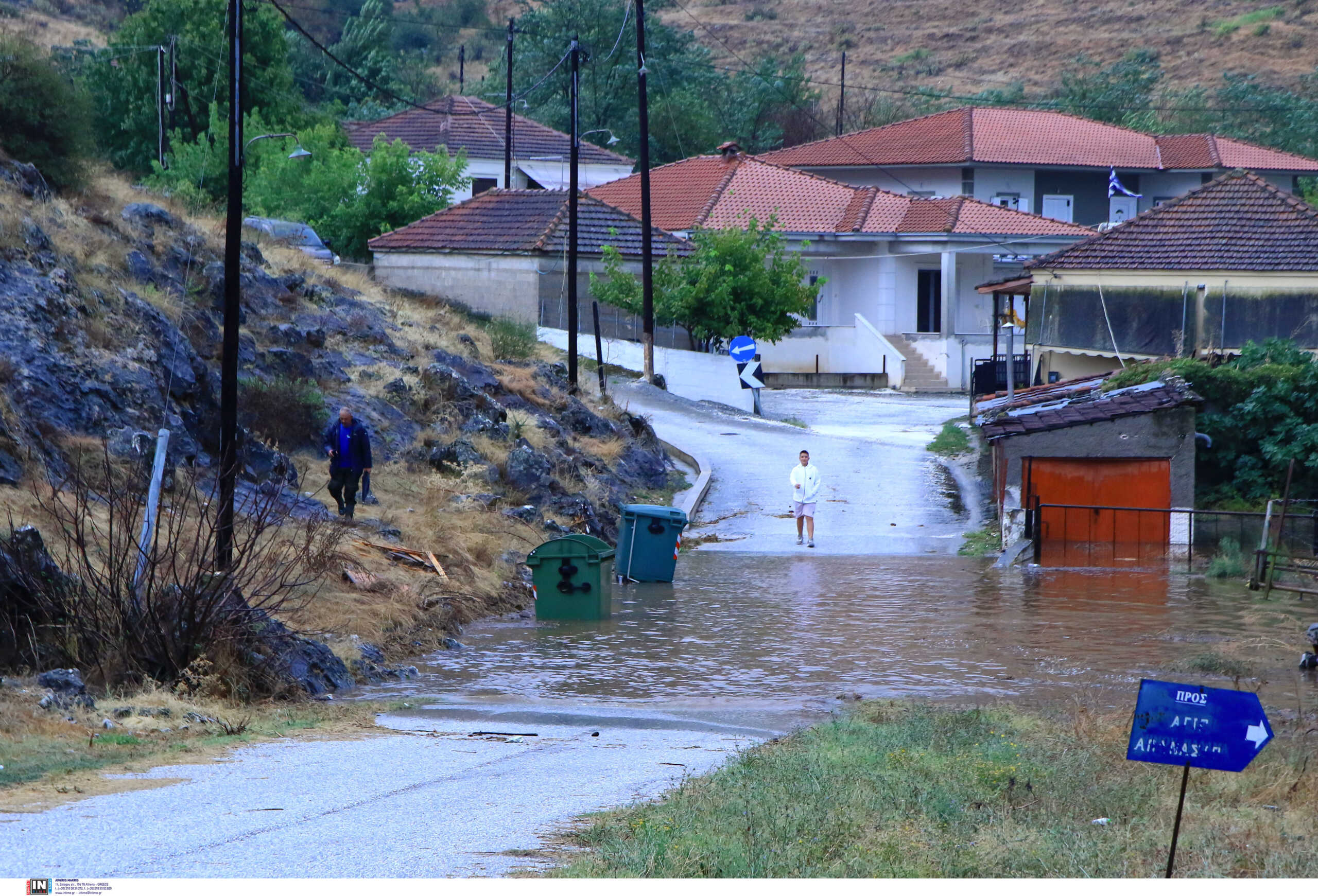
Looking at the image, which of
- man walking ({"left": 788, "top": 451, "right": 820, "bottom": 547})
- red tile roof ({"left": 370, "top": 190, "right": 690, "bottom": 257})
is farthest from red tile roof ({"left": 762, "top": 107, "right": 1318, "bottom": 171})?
man walking ({"left": 788, "top": 451, "right": 820, "bottom": 547})

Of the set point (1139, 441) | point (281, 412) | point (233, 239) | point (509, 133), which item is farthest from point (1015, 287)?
point (509, 133)

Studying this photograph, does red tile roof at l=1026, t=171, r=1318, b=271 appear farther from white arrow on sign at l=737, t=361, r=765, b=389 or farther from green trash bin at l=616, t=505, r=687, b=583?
green trash bin at l=616, t=505, r=687, b=583

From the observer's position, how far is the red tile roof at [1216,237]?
2956 cm

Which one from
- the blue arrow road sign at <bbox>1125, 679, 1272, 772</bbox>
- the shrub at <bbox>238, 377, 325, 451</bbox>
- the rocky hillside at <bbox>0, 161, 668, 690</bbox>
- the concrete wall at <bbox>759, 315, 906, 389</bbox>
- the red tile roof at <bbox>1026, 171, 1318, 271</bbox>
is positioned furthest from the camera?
the concrete wall at <bbox>759, 315, 906, 389</bbox>

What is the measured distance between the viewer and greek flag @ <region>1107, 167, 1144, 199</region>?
47.7m

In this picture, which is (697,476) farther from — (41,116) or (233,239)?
(233,239)

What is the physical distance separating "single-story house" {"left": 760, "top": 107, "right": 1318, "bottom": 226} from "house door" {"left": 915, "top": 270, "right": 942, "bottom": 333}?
5283 mm

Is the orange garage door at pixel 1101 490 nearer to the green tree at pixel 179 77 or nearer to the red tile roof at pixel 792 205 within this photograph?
the red tile roof at pixel 792 205

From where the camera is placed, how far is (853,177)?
181 ft

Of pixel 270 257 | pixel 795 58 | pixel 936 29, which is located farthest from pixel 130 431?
pixel 936 29

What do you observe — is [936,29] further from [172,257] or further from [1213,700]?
[1213,700]

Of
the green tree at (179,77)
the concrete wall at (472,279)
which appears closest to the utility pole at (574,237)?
the concrete wall at (472,279)

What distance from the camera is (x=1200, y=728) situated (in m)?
6.10

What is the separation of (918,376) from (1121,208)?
15.5 meters
